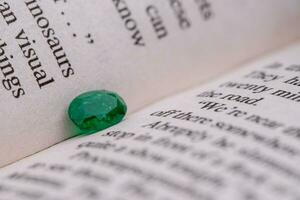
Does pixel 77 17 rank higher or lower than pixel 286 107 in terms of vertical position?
higher

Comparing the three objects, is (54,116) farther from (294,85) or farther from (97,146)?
(294,85)

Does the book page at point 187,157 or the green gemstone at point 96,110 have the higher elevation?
the green gemstone at point 96,110

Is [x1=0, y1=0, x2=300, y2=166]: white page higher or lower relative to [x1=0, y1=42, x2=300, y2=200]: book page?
higher

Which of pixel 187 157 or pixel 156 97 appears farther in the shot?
pixel 156 97

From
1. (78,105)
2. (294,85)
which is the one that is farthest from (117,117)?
(294,85)
